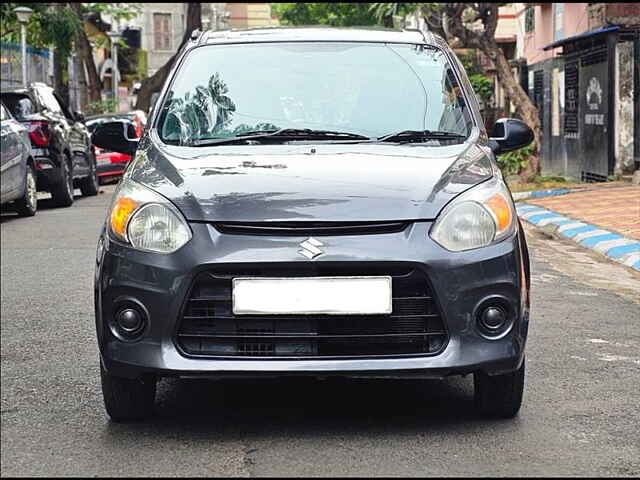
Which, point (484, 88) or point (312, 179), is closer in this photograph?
point (312, 179)

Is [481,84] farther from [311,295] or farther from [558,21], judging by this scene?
[311,295]

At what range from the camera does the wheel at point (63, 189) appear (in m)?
18.0

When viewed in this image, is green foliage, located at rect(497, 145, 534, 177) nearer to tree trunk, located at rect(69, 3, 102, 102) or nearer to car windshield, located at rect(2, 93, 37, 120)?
car windshield, located at rect(2, 93, 37, 120)

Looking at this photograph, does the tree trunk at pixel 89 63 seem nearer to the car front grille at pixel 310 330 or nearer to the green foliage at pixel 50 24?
the green foliage at pixel 50 24

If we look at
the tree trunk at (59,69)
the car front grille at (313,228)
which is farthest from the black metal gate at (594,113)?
the car front grille at (313,228)

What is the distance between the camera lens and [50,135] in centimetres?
1752

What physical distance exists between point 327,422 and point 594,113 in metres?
18.0

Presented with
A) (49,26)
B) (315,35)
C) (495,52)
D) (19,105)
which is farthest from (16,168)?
(49,26)

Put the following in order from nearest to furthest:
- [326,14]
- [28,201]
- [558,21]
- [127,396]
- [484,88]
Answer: [127,396], [28,201], [558,21], [484,88], [326,14]

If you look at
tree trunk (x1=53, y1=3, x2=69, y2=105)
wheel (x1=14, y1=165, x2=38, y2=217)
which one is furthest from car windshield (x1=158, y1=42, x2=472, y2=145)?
tree trunk (x1=53, y1=3, x2=69, y2=105)

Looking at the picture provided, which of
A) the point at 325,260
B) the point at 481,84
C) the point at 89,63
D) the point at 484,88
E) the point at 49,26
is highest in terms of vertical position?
the point at 49,26

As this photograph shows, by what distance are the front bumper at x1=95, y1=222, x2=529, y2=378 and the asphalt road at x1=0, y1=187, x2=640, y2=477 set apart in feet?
0.91

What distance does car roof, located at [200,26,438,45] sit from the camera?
6.44 m

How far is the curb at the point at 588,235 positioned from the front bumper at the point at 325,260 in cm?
645
